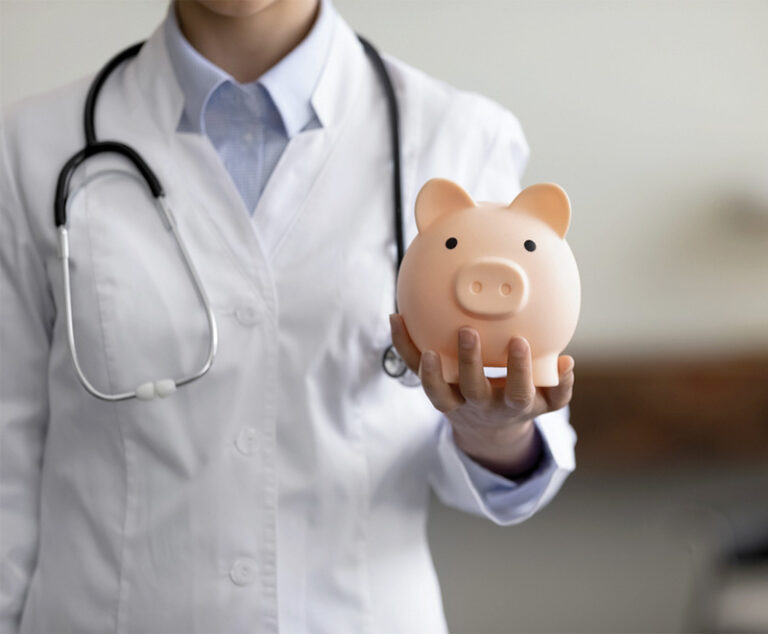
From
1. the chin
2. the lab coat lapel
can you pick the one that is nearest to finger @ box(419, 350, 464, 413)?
the lab coat lapel

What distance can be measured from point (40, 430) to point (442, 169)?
427 mm

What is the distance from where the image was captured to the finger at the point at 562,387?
64 centimetres

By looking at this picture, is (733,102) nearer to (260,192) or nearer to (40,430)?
(260,192)

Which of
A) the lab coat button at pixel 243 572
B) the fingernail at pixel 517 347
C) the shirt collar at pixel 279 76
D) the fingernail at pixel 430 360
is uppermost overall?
the shirt collar at pixel 279 76

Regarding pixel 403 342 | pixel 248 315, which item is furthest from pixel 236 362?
pixel 403 342

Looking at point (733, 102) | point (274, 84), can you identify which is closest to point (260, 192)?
point (274, 84)

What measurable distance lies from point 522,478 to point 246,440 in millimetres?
240

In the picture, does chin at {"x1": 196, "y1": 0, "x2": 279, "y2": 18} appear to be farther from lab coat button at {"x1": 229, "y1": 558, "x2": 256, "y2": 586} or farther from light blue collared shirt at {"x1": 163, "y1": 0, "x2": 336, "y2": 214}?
lab coat button at {"x1": 229, "y1": 558, "x2": 256, "y2": 586}

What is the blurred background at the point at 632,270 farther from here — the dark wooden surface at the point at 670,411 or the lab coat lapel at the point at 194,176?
the lab coat lapel at the point at 194,176

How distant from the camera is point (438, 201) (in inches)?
25.5

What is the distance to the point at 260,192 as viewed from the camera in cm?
80

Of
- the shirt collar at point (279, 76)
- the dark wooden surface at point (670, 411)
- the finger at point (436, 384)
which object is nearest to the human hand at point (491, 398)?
the finger at point (436, 384)

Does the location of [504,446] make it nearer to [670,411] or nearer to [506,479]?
[506,479]

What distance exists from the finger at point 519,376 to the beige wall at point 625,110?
0.67 metres
